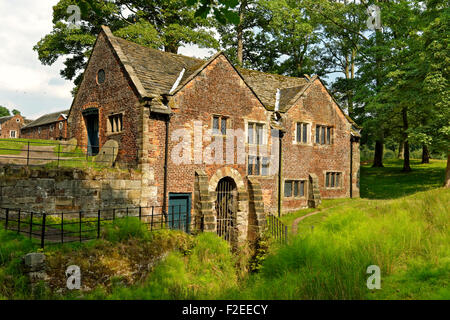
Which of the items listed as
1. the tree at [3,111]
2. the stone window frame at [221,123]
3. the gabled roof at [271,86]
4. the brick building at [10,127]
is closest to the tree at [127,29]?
the gabled roof at [271,86]

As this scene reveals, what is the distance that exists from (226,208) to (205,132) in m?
4.36

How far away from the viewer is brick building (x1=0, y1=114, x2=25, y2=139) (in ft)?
217

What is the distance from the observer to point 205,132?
1770 centimetres

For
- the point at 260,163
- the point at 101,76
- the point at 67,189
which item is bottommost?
the point at 67,189

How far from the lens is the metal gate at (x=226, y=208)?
60.7 ft

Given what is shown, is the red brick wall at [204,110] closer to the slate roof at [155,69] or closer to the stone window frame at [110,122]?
the slate roof at [155,69]

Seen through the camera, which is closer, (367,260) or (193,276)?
(367,260)

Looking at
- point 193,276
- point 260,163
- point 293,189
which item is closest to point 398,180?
point 293,189

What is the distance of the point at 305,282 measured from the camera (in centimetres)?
875

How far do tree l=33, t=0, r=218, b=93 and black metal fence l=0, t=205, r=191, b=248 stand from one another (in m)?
17.2

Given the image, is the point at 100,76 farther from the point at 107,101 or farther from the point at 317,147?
the point at 317,147

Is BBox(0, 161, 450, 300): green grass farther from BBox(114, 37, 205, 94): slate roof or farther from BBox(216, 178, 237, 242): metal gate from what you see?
BBox(114, 37, 205, 94): slate roof
